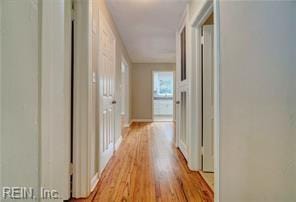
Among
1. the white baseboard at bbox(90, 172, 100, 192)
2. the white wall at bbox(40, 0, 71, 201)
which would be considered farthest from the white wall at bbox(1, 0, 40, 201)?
the white baseboard at bbox(90, 172, 100, 192)

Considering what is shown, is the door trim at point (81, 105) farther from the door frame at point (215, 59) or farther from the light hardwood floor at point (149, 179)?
the door frame at point (215, 59)

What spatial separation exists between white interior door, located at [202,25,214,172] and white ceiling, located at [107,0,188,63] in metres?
0.71

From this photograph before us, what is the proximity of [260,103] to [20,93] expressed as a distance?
A: 1.39 metres

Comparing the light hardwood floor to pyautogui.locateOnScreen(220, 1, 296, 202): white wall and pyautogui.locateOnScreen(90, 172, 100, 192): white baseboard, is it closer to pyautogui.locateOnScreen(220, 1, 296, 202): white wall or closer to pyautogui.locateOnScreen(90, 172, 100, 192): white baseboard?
pyautogui.locateOnScreen(90, 172, 100, 192): white baseboard

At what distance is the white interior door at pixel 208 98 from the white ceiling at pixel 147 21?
0.71 m

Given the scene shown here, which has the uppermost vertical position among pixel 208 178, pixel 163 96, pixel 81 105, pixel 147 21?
pixel 147 21

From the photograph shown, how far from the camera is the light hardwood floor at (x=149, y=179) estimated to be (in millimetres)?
2094

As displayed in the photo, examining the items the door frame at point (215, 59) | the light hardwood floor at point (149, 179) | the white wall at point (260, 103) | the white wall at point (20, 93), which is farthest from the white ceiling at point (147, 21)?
the white wall at point (20, 93)

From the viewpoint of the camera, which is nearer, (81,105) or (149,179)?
(81,105)

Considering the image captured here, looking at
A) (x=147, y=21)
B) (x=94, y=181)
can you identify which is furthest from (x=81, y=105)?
(x=147, y=21)

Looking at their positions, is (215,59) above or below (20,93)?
above

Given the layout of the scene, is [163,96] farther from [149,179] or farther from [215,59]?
[215,59]

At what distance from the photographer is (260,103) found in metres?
1.47

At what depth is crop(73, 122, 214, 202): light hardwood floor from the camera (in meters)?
2.09
